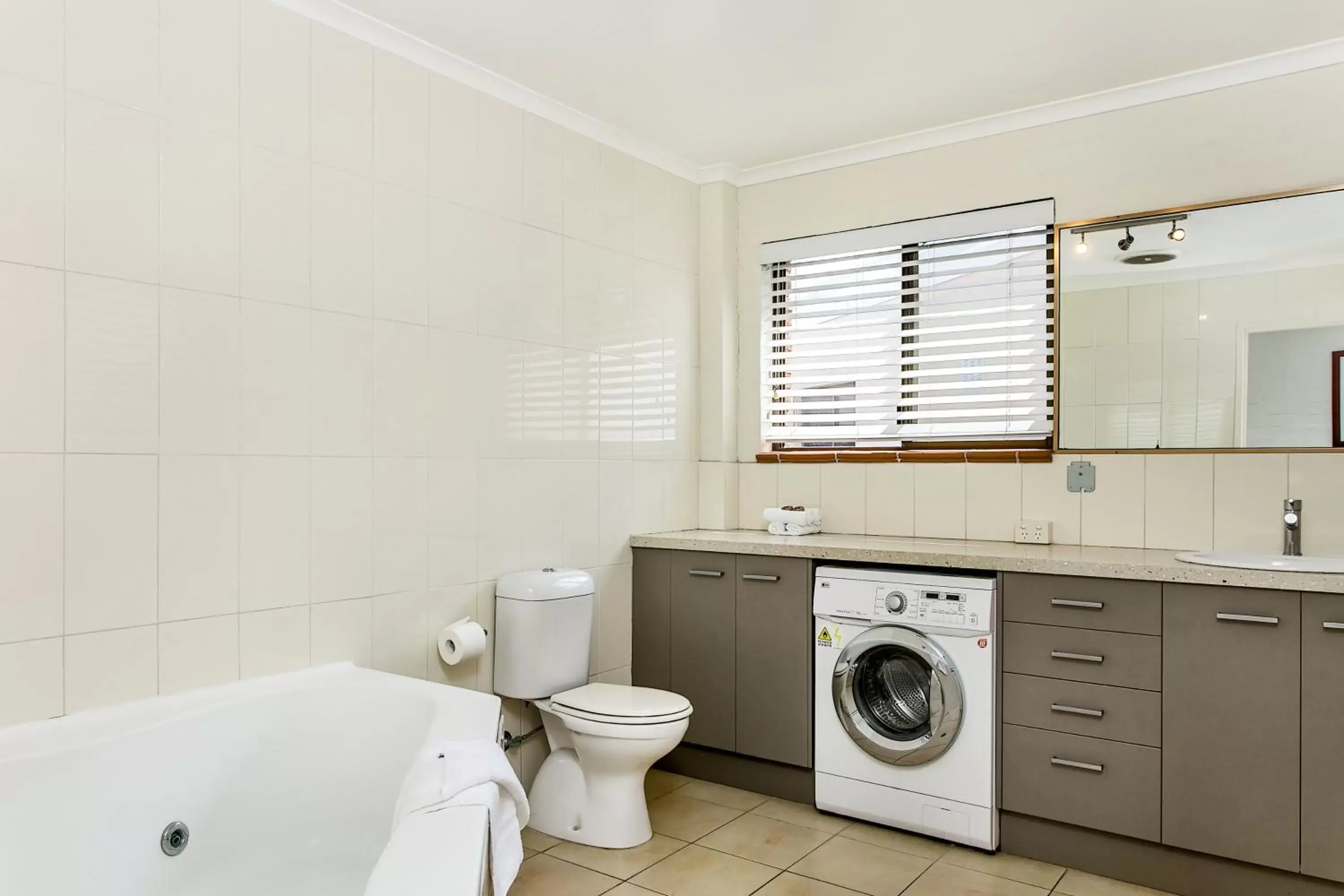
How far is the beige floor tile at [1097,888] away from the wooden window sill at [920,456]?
1334 mm

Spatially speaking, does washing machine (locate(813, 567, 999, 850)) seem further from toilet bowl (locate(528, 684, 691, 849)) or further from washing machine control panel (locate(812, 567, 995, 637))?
toilet bowl (locate(528, 684, 691, 849))

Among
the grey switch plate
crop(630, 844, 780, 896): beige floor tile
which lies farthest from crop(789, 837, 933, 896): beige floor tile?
the grey switch plate

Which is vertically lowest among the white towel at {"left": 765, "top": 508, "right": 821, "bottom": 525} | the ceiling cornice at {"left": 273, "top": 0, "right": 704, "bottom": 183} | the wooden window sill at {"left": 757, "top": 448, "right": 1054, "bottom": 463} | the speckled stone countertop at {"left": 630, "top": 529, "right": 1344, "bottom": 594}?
the speckled stone countertop at {"left": 630, "top": 529, "right": 1344, "bottom": 594}

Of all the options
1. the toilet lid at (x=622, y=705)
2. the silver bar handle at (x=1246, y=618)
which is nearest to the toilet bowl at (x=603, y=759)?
the toilet lid at (x=622, y=705)

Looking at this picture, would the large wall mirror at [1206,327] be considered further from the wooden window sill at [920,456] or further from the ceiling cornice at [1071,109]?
the ceiling cornice at [1071,109]

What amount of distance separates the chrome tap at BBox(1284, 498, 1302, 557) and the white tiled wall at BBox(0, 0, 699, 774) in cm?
217

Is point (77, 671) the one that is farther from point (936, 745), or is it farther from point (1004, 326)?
point (1004, 326)

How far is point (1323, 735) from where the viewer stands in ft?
7.52

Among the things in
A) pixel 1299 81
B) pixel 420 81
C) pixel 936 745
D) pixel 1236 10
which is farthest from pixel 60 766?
pixel 1299 81

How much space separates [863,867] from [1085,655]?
2.87 ft

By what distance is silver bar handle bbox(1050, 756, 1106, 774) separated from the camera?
2604 mm

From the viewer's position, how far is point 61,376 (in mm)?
2000

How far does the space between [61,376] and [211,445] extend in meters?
0.36

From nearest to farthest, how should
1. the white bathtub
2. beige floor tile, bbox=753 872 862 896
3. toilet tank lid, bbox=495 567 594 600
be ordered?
the white bathtub, beige floor tile, bbox=753 872 862 896, toilet tank lid, bbox=495 567 594 600
